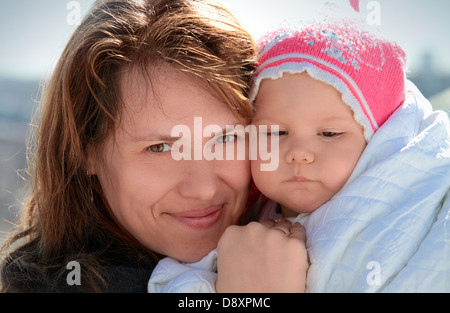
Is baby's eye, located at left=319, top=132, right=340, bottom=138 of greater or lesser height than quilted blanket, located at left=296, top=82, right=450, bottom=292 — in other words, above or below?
above

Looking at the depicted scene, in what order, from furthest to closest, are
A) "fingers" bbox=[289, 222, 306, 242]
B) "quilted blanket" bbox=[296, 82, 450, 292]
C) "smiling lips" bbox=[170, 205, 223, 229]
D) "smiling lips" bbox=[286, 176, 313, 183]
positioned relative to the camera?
"smiling lips" bbox=[170, 205, 223, 229] → "smiling lips" bbox=[286, 176, 313, 183] → "fingers" bbox=[289, 222, 306, 242] → "quilted blanket" bbox=[296, 82, 450, 292]

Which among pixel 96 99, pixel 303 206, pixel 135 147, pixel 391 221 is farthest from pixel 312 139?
pixel 96 99

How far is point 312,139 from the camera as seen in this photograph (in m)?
1.67

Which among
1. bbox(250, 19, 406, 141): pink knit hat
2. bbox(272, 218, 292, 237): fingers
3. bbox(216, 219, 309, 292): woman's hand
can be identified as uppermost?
bbox(250, 19, 406, 141): pink knit hat

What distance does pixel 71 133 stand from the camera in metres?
1.80

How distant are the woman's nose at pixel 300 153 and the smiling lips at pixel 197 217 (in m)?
0.34

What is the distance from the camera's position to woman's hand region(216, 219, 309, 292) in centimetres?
145

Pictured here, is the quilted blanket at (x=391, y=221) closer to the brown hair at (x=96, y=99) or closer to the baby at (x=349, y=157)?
the baby at (x=349, y=157)

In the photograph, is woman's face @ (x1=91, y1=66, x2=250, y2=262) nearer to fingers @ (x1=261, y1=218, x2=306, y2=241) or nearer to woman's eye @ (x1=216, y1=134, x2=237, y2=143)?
woman's eye @ (x1=216, y1=134, x2=237, y2=143)

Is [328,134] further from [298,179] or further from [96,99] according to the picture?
[96,99]

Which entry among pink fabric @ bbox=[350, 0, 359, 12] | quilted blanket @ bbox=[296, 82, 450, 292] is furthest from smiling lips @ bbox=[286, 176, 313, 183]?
pink fabric @ bbox=[350, 0, 359, 12]

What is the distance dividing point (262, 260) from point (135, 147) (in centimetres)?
57

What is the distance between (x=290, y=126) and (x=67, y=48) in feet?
2.91

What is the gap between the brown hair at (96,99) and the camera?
1.72 m
